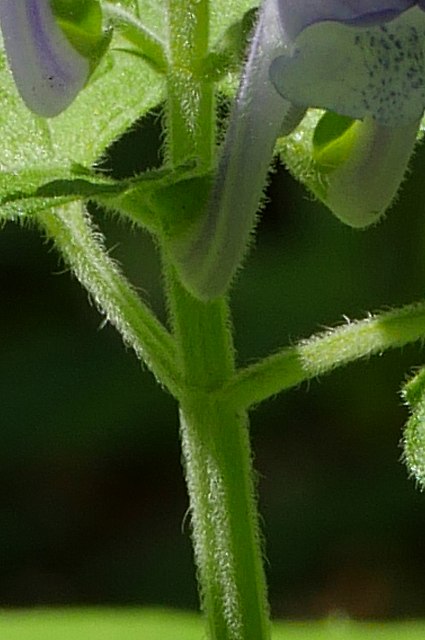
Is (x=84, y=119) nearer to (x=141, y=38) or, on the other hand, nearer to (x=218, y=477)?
(x=141, y=38)

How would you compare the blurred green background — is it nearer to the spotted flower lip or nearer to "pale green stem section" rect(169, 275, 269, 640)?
"pale green stem section" rect(169, 275, 269, 640)

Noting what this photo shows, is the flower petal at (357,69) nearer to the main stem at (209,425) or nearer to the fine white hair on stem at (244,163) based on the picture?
the fine white hair on stem at (244,163)

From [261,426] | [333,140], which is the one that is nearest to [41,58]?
[333,140]

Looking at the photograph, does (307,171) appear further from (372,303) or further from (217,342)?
(372,303)

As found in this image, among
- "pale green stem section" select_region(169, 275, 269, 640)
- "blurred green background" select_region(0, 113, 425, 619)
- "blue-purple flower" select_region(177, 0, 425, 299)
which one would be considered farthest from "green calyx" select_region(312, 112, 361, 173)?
"blurred green background" select_region(0, 113, 425, 619)

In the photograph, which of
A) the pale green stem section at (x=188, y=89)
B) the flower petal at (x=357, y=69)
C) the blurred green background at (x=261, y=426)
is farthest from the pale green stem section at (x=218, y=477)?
the blurred green background at (x=261, y=426)

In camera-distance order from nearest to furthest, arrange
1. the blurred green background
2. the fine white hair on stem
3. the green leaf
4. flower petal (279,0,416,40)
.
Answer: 1. flower petal (279,0,416,40)
2. the fine white hair on stem
3. the green leaf
4. the blurred green background

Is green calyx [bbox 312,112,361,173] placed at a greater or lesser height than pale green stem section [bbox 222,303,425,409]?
greater
